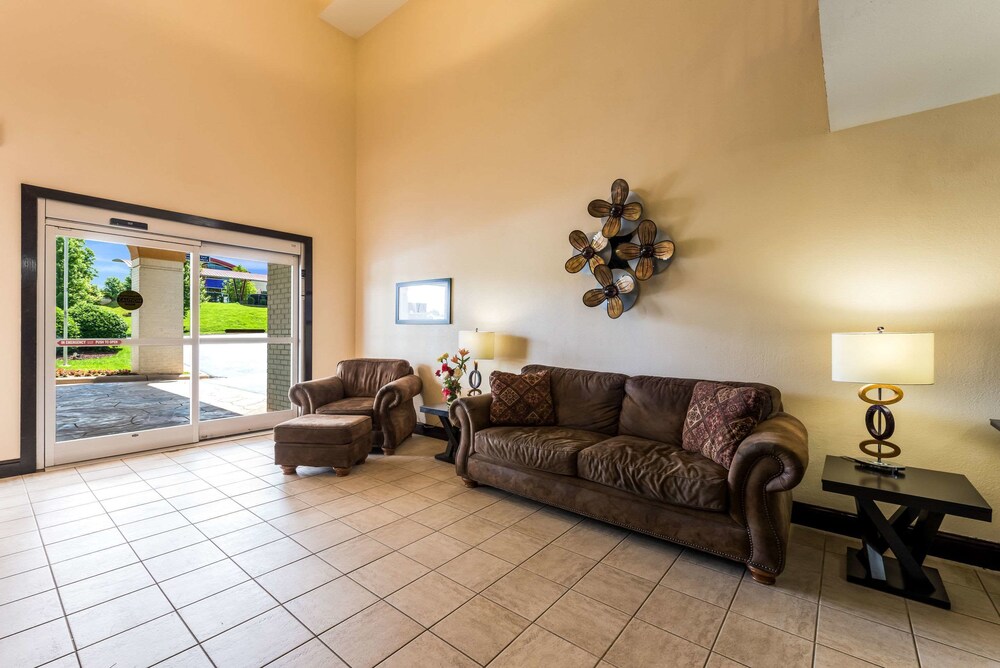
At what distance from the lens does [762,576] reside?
211 centimetres

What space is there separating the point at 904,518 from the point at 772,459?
0.78 meters

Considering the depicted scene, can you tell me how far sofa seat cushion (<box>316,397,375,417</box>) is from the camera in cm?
425

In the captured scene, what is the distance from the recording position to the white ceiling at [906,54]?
6.47 feet

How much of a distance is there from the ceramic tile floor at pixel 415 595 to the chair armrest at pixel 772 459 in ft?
1.67

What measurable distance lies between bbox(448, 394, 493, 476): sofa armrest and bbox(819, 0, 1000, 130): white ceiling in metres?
2.97

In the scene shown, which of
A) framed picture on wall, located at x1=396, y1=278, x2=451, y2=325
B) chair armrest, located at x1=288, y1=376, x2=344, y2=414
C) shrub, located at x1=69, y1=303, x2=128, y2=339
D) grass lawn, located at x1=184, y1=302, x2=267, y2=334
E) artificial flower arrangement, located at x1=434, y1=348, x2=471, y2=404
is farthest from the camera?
framed picture on wall, located at x1=396, y1=278, x2=451, y2=325

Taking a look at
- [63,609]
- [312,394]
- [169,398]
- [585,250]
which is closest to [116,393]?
[169,398]

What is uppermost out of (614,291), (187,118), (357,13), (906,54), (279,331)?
(357,13)

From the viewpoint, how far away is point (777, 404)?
2666 mm

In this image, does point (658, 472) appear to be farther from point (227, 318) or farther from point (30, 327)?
point (30, 327)

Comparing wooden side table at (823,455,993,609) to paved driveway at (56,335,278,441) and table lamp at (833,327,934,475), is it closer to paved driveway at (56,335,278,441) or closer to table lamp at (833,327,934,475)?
table lamp at (833,327,934,475)

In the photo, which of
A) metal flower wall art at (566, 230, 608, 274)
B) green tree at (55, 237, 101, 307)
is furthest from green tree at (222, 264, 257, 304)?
metal flower wall art at (566, 230, 608, 274)

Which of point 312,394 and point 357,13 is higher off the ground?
point 357,13

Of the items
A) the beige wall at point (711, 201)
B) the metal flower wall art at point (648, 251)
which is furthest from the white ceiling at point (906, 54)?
the metal flower wall art at point (648, 251)
